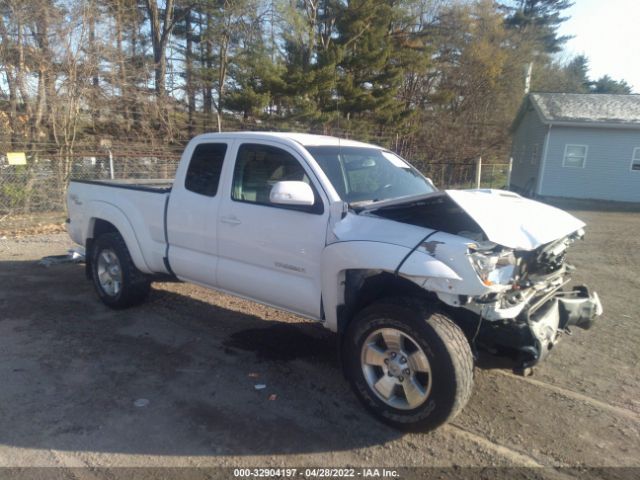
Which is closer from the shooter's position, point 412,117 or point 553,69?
point 412,117

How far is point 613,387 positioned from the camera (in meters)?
3.67

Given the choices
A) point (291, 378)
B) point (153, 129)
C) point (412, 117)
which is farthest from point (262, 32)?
point (291, 378)

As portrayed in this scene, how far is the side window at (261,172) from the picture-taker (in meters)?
3.87

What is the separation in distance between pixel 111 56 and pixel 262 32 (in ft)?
25.4

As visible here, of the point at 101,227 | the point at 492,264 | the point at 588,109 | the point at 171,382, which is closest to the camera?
the point at 492,264

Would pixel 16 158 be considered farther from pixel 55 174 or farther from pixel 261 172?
pixel 261 172

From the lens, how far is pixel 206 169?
4445mm

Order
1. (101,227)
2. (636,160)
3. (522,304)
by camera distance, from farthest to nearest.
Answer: (636,160) → (101,227) → (522,304)

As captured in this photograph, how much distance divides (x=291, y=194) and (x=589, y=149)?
19.5 m

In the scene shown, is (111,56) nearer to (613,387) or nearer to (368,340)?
(368,340)

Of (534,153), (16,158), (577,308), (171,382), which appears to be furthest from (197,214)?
(534,153)

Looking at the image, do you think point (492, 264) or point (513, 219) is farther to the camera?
point (513, 219)

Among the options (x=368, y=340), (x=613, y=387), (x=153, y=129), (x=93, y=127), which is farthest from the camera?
(x=153, y=129)

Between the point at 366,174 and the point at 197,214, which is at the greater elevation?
the point at 366,174
